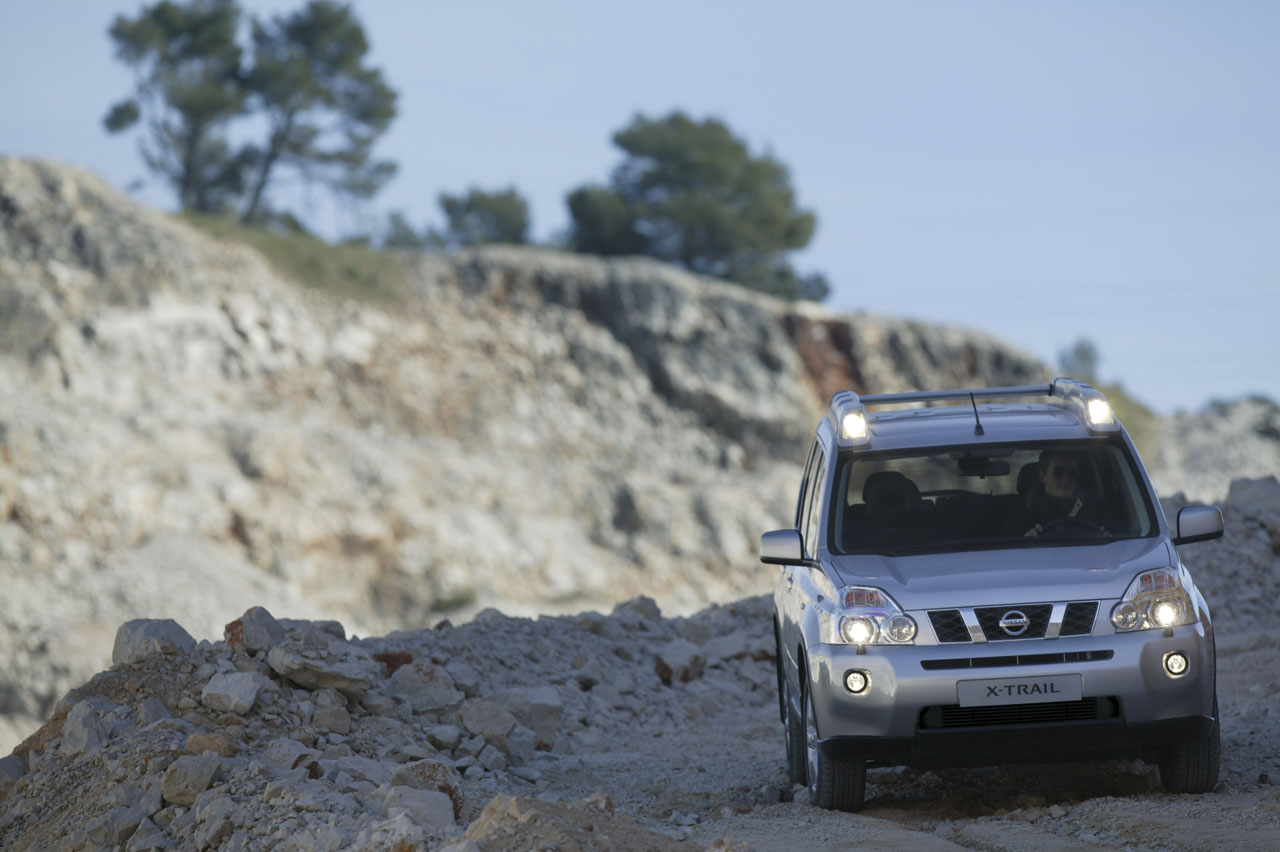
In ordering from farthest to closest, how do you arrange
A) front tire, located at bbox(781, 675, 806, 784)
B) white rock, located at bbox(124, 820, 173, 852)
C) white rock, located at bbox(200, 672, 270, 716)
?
white rock, located at bbox(200, 672, 270, 716) < front tire, located at bbox(781, 675, 806, 784) < white rock, located at bbox(124, 820, 173, 852)

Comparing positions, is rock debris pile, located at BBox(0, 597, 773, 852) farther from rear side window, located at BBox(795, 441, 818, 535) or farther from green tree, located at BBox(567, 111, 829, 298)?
green tree, located at BBox(567, 111, 829, 298)

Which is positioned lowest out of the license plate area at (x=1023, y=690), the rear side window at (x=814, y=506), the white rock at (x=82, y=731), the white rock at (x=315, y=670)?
the white rock at (x=82, y=731)

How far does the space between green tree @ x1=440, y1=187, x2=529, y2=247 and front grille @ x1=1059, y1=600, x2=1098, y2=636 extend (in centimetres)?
6205

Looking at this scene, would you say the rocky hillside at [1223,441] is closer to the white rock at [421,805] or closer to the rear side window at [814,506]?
the rear side window at [814,506]

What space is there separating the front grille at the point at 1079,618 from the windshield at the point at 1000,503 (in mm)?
635

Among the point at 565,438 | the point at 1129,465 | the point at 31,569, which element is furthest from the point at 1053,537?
the point at 565,438

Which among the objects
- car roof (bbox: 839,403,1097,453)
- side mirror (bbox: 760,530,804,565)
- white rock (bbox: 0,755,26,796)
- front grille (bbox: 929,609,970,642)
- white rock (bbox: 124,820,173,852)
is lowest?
white rock (bbox: 124,820,173,852)

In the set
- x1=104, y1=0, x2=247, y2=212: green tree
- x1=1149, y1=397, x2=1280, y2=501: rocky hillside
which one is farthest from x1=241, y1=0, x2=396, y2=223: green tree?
x1=1149, y1=397, x2=1280, y2=501: rocky hillside

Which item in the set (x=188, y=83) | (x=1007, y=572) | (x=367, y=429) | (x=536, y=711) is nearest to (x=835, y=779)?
(x=1007, y=572)

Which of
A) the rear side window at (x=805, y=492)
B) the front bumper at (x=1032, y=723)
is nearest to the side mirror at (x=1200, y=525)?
the front bumper at (x=1032, y=723)

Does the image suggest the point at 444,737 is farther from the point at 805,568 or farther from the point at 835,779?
the point at 835,779

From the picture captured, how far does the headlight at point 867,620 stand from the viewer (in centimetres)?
631

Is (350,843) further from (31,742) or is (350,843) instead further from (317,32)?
(317,32)

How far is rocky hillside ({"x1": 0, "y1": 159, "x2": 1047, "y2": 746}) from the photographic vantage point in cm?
Answer: 3238
